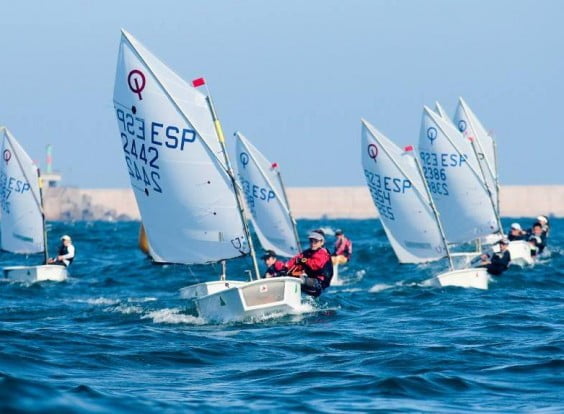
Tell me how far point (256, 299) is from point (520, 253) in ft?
68.0

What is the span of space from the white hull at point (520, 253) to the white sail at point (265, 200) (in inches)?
272

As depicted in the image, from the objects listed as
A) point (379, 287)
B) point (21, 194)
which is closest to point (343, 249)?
point (379, 287)

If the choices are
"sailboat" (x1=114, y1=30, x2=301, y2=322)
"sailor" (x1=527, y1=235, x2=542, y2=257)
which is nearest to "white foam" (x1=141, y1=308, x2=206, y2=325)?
"sailboat" (x1=114, y1=30, x2=301, y2=322)

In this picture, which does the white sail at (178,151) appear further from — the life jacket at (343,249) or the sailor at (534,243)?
the sailor at (534,243)

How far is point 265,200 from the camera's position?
42.4 metres

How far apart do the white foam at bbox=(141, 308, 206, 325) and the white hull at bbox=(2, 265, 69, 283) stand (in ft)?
37.4

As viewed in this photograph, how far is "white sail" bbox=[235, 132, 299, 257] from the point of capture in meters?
41.4

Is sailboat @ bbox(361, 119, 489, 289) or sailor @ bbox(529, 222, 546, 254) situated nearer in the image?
sailboat @ bbox(361, 119, 489, 289)

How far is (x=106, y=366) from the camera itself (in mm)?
17922

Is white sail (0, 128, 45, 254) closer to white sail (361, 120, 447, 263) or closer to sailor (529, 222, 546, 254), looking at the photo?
white sail (361, 120, 447, 263)

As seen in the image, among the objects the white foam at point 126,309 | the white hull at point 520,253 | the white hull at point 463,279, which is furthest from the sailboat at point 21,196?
the white hull at point 463,279

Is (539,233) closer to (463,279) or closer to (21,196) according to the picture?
(463,279)

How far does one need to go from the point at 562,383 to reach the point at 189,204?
11.0m

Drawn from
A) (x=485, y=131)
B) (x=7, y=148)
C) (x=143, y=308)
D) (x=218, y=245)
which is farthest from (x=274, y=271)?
(x=485, y=131)
